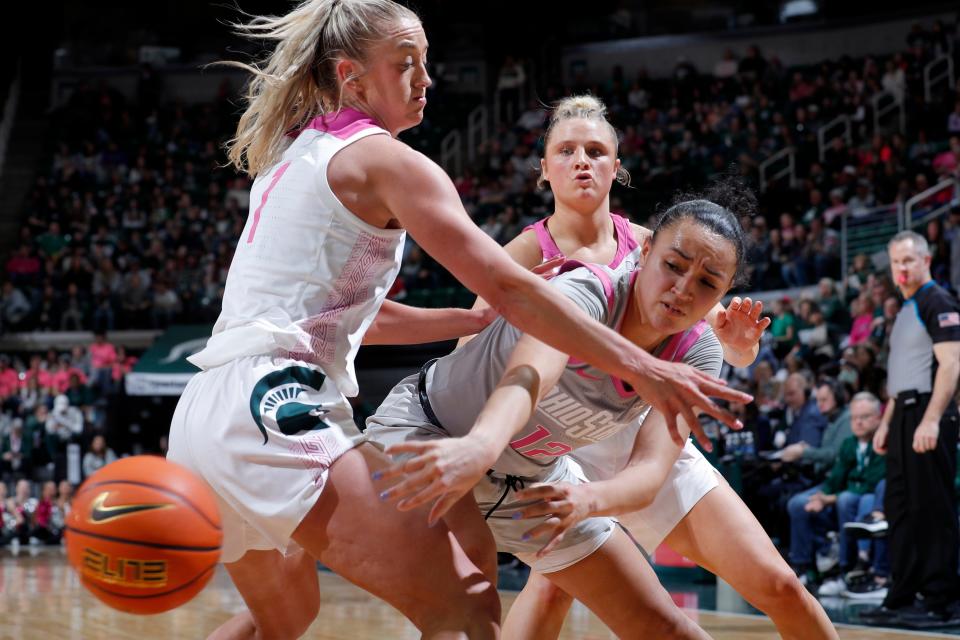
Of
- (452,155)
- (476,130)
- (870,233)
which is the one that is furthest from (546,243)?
(476,130)

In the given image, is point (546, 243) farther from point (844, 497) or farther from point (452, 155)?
point (452, 155)

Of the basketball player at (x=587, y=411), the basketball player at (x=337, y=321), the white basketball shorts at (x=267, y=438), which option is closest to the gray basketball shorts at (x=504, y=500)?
the basketball player at (x=587, y=411)

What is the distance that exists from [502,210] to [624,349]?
49.2 ft

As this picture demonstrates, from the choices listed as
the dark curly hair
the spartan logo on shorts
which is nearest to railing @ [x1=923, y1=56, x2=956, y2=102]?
the dark curly hair

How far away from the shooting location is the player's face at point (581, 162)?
4.21m

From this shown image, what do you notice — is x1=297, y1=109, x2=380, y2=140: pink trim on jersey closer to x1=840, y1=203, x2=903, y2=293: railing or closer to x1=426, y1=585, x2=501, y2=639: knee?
x1=426, y1=585, x2=501, y2=639: knee

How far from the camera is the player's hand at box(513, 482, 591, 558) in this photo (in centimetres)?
236

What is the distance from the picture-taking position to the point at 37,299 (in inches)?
684

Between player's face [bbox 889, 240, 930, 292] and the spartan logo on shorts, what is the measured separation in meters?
4.73

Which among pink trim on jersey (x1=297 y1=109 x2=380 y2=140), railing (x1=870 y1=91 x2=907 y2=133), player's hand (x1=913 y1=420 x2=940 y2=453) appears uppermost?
railing (x1=870 y1=91 x2=907 y2=133)

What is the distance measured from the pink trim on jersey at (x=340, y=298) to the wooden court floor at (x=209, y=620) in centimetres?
377

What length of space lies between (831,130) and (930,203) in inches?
180

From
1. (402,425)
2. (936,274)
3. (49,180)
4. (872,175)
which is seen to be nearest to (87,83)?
(49,180)

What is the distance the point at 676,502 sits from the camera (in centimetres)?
346
